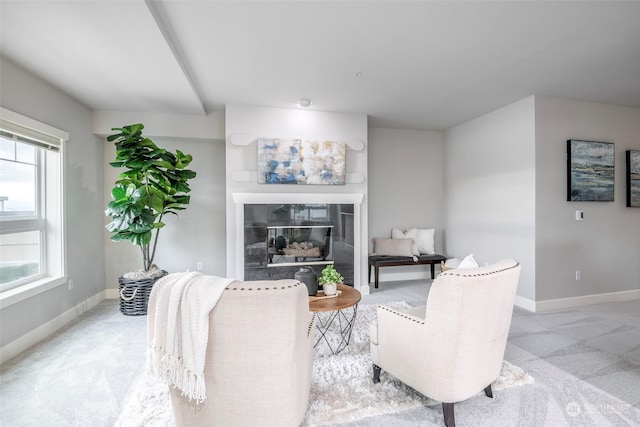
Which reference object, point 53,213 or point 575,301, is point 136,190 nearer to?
point 53,213

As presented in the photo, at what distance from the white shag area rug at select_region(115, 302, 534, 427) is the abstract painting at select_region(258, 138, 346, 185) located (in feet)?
7.59

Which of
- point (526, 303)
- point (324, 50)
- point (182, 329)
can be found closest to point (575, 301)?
point (526, 303)

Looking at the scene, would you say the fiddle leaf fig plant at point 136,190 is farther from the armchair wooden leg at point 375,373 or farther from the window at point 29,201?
the armchair wooden leg at point 375,373

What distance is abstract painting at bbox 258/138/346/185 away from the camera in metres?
3.87

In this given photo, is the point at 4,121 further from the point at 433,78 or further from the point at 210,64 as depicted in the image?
the point at 433,78

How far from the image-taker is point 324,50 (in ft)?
8.11

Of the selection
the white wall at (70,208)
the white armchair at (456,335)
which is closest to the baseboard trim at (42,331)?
the white wall at (70,208)

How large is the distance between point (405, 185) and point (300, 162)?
2.02 metres

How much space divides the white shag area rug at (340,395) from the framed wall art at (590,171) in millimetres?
2580

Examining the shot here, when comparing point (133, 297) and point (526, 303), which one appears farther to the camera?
point (526, 303)

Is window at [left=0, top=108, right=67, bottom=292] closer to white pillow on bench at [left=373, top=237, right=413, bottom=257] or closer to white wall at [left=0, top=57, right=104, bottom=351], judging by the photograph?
white wall at [left=0, top=57, right=104, bottom=351]

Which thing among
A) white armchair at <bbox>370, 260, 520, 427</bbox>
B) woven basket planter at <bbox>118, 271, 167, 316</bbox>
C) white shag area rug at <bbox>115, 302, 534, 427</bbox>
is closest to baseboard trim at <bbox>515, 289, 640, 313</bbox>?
white shag area rug at <bbox>115, 302, 534, 427</bbox>

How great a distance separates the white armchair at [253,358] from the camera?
3.92ft

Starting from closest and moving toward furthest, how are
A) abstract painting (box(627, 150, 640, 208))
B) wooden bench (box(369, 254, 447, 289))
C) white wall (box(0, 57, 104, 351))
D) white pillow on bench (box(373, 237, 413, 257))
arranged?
white wall (box(0, 57, 104, 351))
abstract painting (box(627, 150, 640, 208))
wooden bench (box(369, 254, 447, 289))
white pillow on bench (box(373, 237, 413, 257))
